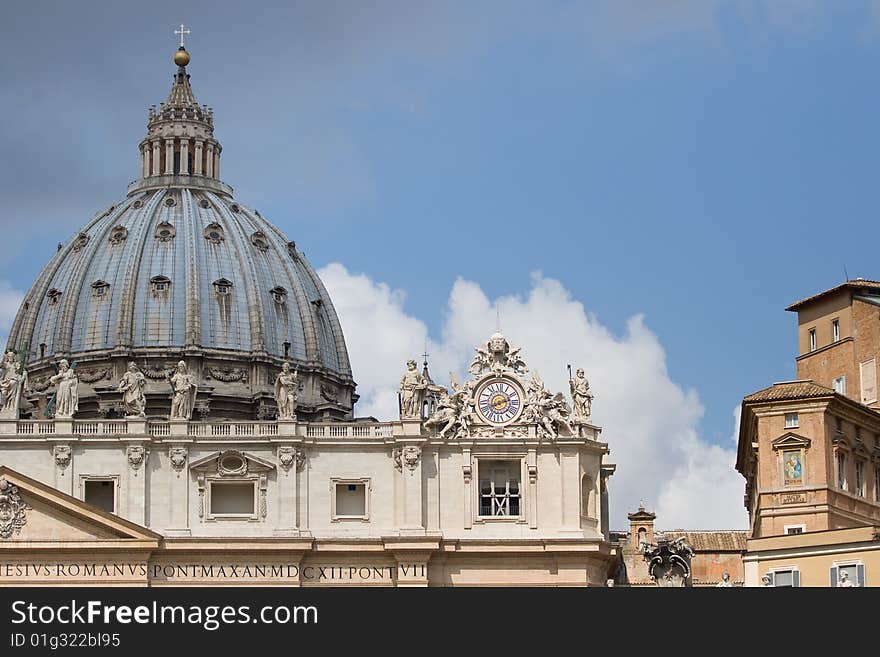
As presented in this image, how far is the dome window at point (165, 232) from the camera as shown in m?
175

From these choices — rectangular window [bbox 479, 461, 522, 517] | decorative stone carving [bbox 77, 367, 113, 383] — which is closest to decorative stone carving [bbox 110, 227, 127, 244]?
decorative stone carving [bbox 77, 367, 113, 383]

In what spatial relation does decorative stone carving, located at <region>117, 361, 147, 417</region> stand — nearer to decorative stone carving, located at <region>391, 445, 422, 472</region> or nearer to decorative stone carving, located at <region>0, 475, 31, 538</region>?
decorative stone carving, located at <region>0, 475, 31, 538</region>

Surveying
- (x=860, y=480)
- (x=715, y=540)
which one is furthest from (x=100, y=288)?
(x=860, y=480)

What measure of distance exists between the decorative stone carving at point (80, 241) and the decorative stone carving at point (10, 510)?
6427cm

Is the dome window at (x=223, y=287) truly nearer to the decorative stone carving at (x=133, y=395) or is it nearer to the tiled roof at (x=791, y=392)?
the decorative stone carving at (x=133, y=395)

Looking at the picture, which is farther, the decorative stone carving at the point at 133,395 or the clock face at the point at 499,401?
the decorative stone carving at the point at 133,395

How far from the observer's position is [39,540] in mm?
112875

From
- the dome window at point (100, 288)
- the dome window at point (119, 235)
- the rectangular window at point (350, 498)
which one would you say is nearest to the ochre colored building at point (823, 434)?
the rectangular window at point (350, 498)

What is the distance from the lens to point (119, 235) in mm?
174750

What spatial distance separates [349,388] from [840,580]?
83827 mm

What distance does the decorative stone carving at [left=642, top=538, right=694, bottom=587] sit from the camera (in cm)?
11350

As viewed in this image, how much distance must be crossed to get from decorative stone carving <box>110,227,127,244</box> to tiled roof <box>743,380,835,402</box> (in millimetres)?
69230
